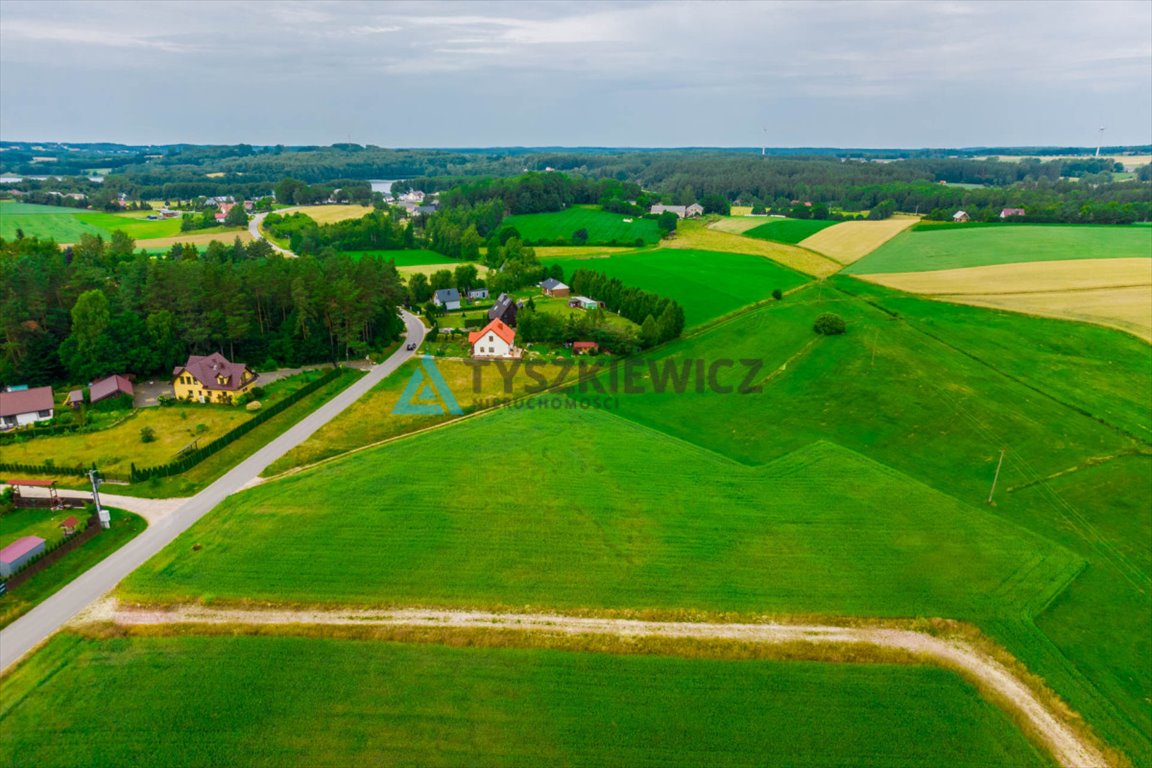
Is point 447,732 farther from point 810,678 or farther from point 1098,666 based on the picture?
point 1098,666

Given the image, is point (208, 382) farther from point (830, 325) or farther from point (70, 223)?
point (70, 223)

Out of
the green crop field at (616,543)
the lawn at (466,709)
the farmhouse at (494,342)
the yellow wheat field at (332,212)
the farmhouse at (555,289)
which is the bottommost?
the lawn at (466,709)

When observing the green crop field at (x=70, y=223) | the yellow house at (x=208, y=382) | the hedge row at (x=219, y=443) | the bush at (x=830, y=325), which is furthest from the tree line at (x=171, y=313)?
the green crop field at (x=70, y=223)

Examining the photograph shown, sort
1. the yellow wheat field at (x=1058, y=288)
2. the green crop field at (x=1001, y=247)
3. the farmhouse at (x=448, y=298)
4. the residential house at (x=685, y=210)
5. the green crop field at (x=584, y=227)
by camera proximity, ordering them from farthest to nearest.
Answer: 1. the residential house at (x=685, y=210)
2. the green crop field at (x=584, y=227)
3. the green crop field at (x=1001, y=247)
4. the farmhouse at (x=448, y=298)
5. the yellow wheat field at (x=1058, y=288)

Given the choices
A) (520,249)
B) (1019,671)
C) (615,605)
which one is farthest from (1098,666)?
(520,249)

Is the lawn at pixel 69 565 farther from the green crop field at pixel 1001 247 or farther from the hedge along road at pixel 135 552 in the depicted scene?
the green crop field at pixel 1001 247

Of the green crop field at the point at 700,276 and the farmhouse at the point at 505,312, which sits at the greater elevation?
the green crop field at the point at 700,276

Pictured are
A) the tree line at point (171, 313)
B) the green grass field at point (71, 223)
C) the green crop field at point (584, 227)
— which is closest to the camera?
the tree line at point (171, 313)
